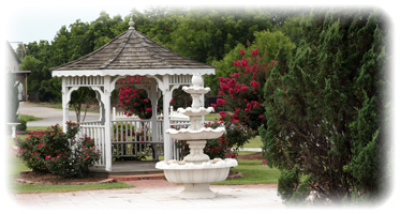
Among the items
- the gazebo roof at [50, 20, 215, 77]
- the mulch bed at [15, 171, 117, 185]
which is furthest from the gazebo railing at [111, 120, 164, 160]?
the mulch bed at [15, 171, 117, 185]

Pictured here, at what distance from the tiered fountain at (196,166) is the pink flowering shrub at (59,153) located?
326 cm

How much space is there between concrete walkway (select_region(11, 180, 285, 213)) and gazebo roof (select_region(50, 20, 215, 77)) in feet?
9.69

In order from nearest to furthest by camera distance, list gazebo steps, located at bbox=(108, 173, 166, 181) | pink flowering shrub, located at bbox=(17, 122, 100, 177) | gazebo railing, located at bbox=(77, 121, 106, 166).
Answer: pink flowering shrub, located at bbox=(17, 122, 100, 177)
gazebo steps, located at bbox=(108, 173, 166, 181)
gazebo railing, located at bbox=(77, 121, 106, 166)

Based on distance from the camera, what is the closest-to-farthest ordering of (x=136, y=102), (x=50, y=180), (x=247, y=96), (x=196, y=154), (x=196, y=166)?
(x=196, y=166)
(x=196, y=154)
(x=50, y=180)
(x=136, y=102)
(x=247, y=96)

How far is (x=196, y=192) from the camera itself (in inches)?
380

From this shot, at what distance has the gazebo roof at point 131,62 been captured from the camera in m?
12.3

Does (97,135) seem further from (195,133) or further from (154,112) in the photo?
(195,133)

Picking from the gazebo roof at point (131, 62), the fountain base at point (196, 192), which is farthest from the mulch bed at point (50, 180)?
the fountain base at point (196, 192)

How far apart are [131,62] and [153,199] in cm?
425

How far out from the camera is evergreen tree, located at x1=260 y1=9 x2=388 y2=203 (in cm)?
612

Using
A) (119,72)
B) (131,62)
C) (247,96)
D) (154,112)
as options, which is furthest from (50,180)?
(247,96)

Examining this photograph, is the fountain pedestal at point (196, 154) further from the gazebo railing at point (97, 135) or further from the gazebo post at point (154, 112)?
the gazebo post at point (154, 112)

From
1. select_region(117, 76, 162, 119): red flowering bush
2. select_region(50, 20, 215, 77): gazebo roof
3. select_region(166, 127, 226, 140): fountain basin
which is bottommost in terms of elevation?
select_region(166, 127, 226, 140): fountain basin

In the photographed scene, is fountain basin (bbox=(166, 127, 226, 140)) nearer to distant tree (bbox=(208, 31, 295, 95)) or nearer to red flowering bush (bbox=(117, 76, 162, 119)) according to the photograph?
red flowering bush (bbox=(117, 76, 162, 119))
